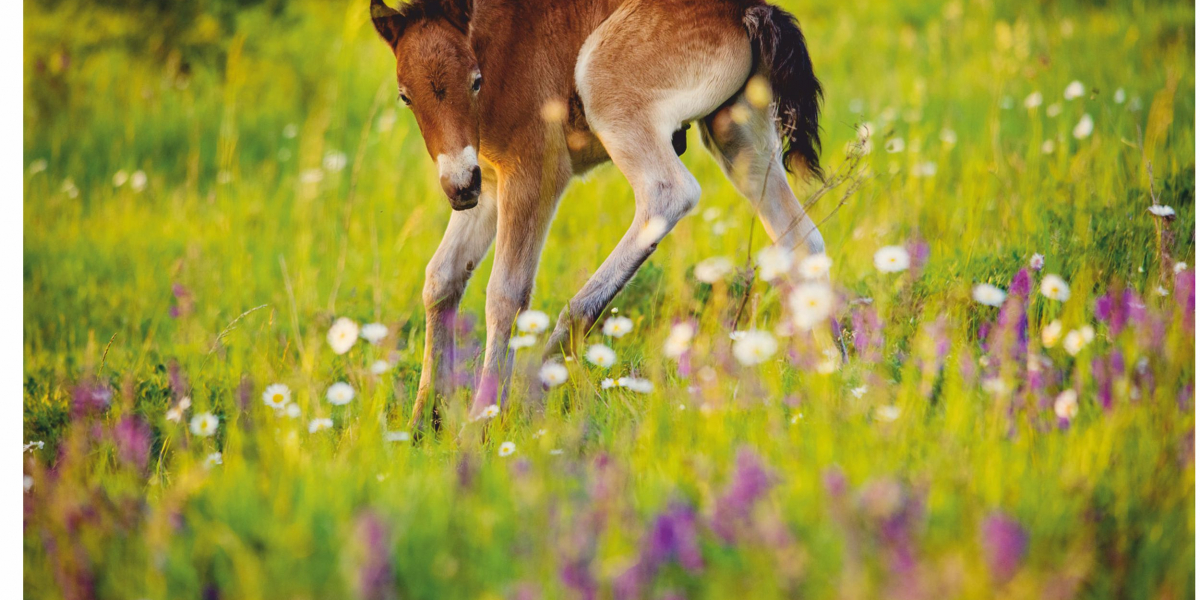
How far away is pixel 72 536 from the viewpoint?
1919 millimetres

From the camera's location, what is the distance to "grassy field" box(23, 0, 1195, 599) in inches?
66.1

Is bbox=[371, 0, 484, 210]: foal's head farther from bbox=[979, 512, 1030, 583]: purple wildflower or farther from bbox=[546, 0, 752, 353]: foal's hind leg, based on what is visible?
bbox=[979, 512, 1030, 583]: purple wildflower

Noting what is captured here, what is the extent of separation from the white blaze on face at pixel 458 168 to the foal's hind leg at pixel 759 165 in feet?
3.09

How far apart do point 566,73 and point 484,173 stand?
508 millimetres

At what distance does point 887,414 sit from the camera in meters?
2.08

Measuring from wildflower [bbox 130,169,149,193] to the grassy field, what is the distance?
6cm

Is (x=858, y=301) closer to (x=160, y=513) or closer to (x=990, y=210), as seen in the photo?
(x=990, y=210)

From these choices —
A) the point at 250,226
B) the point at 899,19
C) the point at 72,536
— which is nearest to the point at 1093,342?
the point at 72,536

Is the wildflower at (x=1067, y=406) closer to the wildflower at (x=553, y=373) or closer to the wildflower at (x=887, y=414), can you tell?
the wildflower at (x=887, y=414)

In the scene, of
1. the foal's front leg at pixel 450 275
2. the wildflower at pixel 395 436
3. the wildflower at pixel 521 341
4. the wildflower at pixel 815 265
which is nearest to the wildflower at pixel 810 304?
the wildflower at pixel 815 265

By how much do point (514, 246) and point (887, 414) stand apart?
4.74ft

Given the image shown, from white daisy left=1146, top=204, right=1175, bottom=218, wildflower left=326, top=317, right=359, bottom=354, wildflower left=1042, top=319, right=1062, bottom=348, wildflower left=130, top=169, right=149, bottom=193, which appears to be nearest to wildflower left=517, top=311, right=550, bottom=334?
wildflower left=326, top=317, right=359, bottom=354

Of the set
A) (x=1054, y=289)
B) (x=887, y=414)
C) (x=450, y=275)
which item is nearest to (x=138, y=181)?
(x=450, y=275)

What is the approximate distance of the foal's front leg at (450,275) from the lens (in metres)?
3.25
